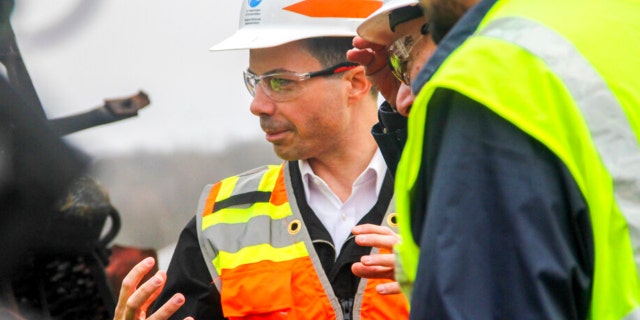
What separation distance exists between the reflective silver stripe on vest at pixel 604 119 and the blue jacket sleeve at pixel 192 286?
179cm

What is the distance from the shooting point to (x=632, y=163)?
1.44m

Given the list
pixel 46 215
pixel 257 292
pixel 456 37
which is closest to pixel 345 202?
pixel 257 292

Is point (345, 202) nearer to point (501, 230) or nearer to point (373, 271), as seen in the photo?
point (373, 271)

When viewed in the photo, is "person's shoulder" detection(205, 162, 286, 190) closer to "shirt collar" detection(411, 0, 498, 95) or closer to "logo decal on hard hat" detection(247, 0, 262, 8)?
"logo decal on hard hat" detection(247, 0, 262, 8)

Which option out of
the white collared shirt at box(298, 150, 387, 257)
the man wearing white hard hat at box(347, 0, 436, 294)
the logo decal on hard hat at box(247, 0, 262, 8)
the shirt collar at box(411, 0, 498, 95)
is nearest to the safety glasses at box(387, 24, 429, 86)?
the man wearing white hard hat at box(347, 0, 436, 294)

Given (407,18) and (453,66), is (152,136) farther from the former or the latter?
(453,66)

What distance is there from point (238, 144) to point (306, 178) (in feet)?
3.18

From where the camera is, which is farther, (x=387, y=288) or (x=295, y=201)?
(x=295, y=201)

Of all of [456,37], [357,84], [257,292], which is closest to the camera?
[456,37]

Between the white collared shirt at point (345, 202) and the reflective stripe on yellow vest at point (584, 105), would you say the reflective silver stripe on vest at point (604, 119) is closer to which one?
the reflective stripe on yellow vest at point (584, 105)

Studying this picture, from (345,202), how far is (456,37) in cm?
171

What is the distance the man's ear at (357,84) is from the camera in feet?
11.6

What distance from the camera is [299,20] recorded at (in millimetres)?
3473

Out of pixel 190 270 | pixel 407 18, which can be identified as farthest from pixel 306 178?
pixel 407 18
